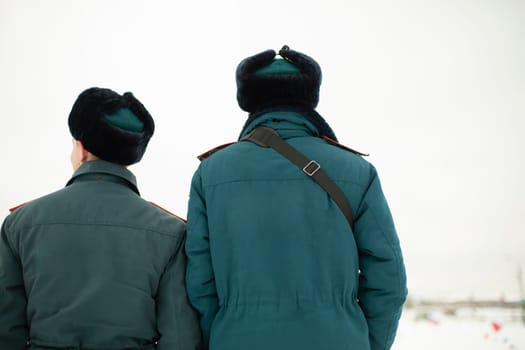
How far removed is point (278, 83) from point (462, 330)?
17.7ft

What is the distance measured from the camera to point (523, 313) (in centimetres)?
578

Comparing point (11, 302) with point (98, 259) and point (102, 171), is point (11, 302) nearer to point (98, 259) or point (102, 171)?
point (98, 259)

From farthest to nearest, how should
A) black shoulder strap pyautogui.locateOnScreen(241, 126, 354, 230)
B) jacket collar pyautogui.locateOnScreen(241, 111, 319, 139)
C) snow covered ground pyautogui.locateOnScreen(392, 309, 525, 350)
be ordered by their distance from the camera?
snow covered ground pyautogui.locateOnScreen(392, 309, 525, 350) → jacket collar pyautogui.locateOnScreen(241, 111, 319, 139) → black shoulder strap pyautogui.locateOnScreen(241, 126, 354, 230)

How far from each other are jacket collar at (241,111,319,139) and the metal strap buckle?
137 millimetres

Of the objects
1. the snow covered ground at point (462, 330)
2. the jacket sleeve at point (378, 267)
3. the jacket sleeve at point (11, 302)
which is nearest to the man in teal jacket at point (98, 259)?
the jacket sleeve at point (11, 302)

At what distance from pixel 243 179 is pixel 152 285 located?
41cm

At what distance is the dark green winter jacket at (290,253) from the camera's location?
1.28 metres

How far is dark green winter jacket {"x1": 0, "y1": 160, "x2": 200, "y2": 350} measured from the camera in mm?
1224

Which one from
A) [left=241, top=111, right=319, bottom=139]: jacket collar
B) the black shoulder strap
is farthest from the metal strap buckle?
[left=241, top=111, right=319, bottom=139]: jacket collar

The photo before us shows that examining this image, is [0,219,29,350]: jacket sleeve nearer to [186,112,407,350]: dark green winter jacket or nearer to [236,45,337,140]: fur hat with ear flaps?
[186,112,407,350]: dark green winter jacket

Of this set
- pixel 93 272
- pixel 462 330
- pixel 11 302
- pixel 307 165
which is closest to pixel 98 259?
pixel 93 272

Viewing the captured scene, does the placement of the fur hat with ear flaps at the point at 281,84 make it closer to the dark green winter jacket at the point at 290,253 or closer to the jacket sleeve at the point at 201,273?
the dark green winter jacket at the point at 290,253

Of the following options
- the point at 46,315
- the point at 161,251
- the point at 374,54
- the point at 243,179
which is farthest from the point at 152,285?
the point at 374,54

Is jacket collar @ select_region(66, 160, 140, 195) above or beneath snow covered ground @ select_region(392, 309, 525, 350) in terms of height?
above
